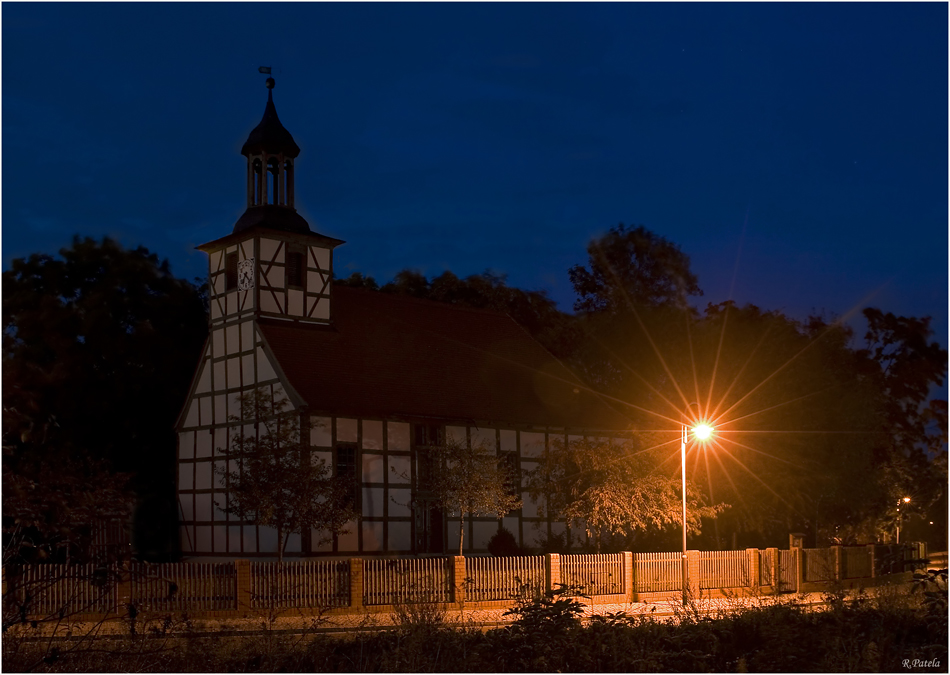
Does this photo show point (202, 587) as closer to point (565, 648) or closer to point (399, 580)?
point (399, 580)

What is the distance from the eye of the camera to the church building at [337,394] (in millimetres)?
36219

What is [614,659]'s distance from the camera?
46.9 ft

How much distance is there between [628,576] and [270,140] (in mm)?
20886

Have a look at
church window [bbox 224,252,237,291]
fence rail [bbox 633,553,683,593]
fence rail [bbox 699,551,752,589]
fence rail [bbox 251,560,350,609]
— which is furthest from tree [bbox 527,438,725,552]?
church window [bbox 224,252,237,291]

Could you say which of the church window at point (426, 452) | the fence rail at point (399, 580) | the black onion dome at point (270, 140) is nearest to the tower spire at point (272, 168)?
the black onion dome at point (270, 140)

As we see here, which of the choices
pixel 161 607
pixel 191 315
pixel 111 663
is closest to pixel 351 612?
pixel 161 607

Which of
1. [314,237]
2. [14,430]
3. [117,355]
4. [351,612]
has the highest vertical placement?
[314,237]

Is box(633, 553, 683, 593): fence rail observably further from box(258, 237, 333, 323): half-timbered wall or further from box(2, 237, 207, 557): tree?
box(2, 237, 207, 557): tree

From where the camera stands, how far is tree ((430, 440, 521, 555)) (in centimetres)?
3428

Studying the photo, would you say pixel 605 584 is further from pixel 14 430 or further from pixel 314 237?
pixel 14 430

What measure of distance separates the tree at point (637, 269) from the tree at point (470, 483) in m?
22.1

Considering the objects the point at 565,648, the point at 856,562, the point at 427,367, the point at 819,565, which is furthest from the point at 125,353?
the point at 565,648

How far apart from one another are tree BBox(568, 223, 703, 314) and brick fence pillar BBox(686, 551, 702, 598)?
25.8 metres

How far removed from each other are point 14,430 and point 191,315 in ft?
131
